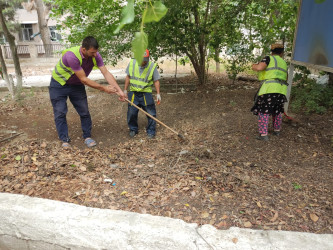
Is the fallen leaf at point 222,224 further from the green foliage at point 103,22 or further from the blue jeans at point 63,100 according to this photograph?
the green foliage at point 103,22

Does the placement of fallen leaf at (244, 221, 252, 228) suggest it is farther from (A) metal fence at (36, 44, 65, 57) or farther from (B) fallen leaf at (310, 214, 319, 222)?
(A) metal fence at (36, 44, 65, 57)

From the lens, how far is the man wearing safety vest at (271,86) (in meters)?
3.80

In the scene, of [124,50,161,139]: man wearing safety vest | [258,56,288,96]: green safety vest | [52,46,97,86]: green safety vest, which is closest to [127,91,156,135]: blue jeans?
[124,50,161,139]: man wearing safety vest

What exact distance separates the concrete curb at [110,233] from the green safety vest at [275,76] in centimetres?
241

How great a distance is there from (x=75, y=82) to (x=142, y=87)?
105cm

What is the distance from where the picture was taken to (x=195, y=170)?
121 inches

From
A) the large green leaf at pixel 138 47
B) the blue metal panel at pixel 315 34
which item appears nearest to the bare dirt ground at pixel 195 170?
the blue metal panel at pixel 315 34

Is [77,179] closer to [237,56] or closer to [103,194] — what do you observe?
[103,194]

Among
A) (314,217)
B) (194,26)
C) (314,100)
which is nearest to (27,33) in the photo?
(194,26)

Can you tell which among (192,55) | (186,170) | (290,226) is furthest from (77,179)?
(192,55)

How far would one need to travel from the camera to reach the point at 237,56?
22.4 feet

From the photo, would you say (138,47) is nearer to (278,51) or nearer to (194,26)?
(278,51)

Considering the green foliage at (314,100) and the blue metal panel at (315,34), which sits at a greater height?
the blue metal panel at (315,34)

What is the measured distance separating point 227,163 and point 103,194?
60.8 inches
